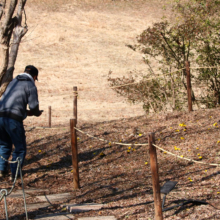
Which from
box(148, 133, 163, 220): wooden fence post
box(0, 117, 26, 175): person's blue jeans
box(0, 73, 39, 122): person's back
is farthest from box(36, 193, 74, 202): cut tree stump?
box(148, 133, 163, 220): wooden fence post

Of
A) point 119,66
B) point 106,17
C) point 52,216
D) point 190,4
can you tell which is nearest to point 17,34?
point 52,216

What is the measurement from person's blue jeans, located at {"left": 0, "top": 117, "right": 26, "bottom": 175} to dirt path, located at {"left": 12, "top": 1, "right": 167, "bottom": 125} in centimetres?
1036

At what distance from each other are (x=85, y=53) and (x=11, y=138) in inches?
959

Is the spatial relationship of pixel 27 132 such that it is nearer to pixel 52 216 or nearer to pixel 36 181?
pixel 36 181

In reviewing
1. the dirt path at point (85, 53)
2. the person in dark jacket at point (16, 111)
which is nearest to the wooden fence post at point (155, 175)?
the person in dark jacket at point (16, 111)

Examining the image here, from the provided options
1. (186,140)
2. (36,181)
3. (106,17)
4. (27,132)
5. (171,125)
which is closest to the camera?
(36,181)

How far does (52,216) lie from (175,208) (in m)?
1.48

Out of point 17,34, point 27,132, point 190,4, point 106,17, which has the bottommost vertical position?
point 27,132

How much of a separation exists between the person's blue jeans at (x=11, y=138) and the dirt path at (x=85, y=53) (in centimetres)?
1036

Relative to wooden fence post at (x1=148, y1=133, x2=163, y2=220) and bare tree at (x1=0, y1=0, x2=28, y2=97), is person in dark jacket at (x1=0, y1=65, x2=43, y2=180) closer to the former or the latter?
bare tree at (x1=0, y1=0, x2=28, y2=97)

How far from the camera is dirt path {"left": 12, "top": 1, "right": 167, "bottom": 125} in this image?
64.1 ft

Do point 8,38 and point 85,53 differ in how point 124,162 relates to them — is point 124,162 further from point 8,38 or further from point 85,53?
point 85,53

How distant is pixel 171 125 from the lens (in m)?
8.18

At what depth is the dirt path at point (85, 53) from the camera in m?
19.5
